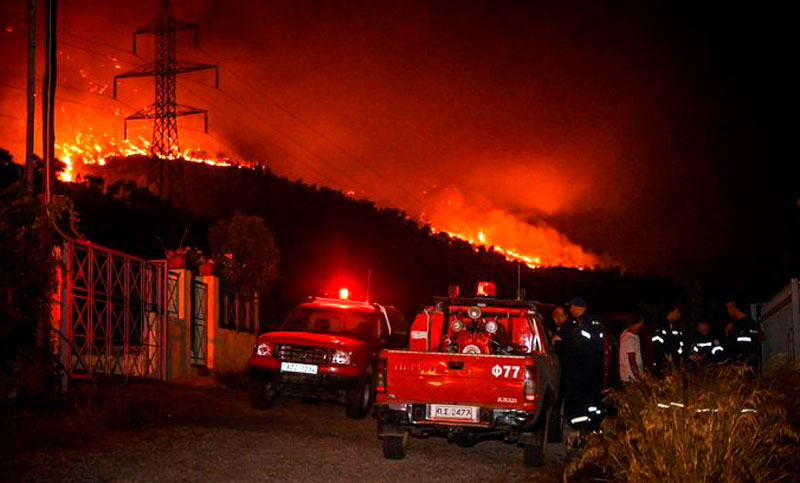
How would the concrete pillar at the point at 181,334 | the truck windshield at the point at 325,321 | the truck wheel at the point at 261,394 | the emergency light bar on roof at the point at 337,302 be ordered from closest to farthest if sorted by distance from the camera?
1. the truck wheel at the point at 261,394
2. the truck windshield at the point at 325,321
3. the emergency light bar on roof at the point at 337,302
4. the concrete pillar at the point at 181,334

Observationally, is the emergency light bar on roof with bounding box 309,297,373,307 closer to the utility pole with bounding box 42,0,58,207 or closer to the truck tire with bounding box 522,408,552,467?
the utility pole with bounding box 42,0,58,207

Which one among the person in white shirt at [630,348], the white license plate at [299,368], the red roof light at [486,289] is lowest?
the white license plate at [299,368]

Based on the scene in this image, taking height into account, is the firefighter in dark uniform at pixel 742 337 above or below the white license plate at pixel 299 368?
above

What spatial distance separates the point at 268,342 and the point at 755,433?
9523 millimetres

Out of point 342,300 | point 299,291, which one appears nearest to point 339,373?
point 342,300

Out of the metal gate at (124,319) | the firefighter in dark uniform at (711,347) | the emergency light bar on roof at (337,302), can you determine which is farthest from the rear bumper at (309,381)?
the firefighter in dark uniform at (711,347)

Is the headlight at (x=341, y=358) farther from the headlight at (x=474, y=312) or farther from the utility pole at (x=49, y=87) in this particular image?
the utility pole at (x=49, y=87)

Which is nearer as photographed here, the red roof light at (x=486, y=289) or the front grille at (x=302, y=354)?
the red roof light at (x=486, y=289)

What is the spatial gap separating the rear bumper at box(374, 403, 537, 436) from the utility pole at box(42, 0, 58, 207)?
19.8 feet

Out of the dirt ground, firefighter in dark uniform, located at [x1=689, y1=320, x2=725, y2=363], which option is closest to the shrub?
the dirt ground

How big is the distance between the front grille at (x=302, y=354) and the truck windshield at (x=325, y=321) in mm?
1048

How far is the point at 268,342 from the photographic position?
1579 cm

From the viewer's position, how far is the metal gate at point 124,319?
16.5 meters

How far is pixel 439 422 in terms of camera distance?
36.1 feet
